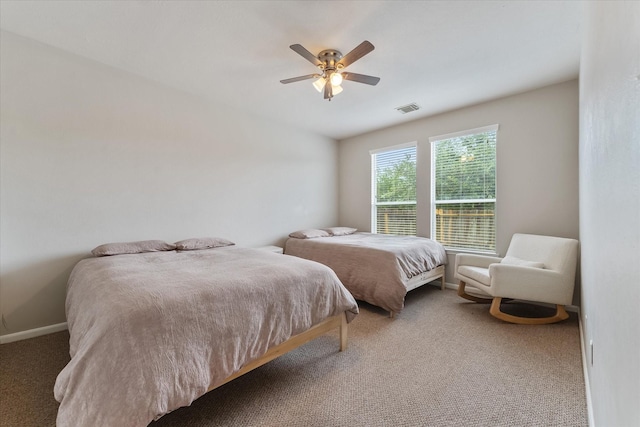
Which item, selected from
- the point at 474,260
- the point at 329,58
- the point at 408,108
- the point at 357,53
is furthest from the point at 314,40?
the point at 474,260

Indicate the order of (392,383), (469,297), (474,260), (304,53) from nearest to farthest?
(392,383), (304,53), (469,297), (474,260)

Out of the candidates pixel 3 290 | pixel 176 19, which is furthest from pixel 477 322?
pixel 3 290

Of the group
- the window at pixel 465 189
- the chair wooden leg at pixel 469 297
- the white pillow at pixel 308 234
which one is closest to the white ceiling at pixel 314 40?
the window at pixel 465 189

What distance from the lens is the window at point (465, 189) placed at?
3643 mm

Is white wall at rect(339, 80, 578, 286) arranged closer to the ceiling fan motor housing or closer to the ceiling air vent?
the ceiling air vent

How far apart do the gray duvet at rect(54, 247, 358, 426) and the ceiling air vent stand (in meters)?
2.77

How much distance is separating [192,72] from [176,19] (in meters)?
0.84

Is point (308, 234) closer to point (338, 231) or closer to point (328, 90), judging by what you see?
point (338, 231)

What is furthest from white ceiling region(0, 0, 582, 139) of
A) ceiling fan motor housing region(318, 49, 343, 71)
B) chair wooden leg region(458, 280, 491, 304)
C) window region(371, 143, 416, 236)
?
chair wooden leg region(458, 280, 491, 304)

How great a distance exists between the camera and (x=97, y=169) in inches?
110

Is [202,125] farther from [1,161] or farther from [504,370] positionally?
[504,370]

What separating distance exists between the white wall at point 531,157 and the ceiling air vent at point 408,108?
0.47 meters

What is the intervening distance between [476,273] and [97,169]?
416 centimetres

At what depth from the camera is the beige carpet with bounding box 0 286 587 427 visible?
4.98 ft
